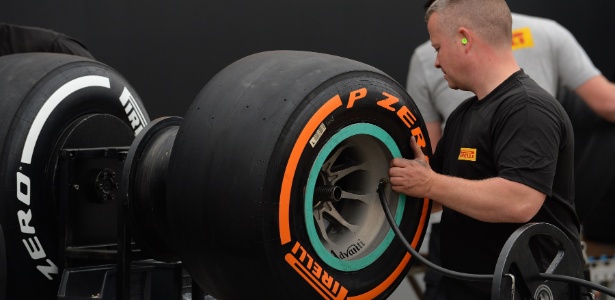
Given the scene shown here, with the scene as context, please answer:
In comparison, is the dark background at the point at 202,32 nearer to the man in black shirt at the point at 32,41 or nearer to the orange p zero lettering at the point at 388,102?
the man in black shirt at the point at 32,41

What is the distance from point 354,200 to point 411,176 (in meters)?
0.21

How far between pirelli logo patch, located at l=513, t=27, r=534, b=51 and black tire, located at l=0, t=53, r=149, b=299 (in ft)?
7.13

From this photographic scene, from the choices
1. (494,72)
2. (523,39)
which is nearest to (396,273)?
(494,72)

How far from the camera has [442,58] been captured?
10.9ft

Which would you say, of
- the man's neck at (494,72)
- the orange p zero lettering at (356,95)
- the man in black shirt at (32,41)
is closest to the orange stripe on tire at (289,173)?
the orange p zero lettering at (356,95)

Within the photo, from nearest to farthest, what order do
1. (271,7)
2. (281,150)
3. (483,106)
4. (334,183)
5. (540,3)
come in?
1. (281,150)
2. (334,183)
3. (483,106)
4. (271,7)
5. (540,3)

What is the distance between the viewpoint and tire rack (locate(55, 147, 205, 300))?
3.22 metres

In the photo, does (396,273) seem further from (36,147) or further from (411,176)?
(36,147)

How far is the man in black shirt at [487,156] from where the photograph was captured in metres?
3.07

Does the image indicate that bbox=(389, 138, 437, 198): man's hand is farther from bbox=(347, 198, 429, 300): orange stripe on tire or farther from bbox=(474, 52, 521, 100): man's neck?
bbox=(474, 52, 521, 100): man's neck

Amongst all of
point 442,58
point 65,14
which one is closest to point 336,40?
point 65,14

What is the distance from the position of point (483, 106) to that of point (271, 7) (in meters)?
2.47

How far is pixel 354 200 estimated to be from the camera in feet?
10.5

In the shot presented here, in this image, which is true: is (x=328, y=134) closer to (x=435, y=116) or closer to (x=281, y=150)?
(x=281, y=150)
